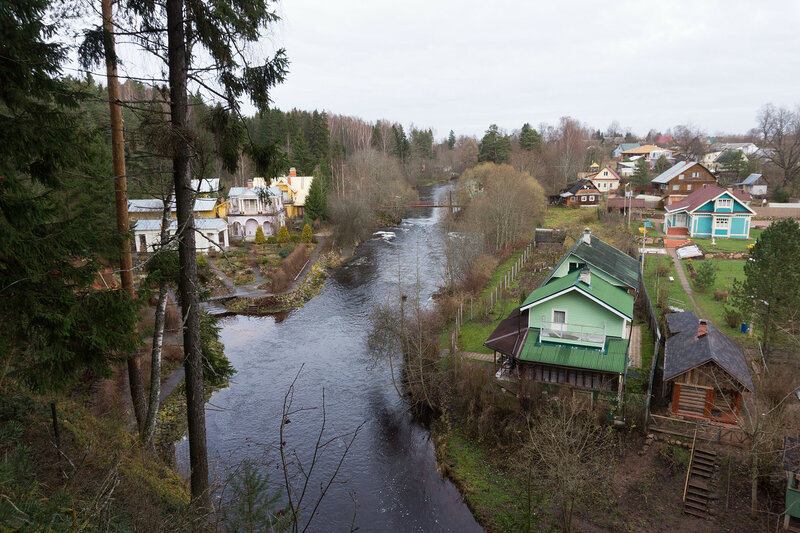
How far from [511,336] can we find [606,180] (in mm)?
58575

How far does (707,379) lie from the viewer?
16.1 metres

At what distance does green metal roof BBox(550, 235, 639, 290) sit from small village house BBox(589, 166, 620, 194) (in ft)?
152

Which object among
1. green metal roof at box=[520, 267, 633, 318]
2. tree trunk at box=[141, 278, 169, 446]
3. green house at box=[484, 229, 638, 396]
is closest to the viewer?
tree trunk at box=[141, 278, 169, 446]

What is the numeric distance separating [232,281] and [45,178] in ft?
95.4

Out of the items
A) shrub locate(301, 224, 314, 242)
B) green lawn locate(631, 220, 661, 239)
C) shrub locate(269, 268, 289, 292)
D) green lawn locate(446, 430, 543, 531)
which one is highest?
green lawn locate(631, 220, 661, 239)

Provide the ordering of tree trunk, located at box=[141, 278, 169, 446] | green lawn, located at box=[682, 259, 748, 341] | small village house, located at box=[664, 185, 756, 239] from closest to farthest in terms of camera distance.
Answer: tree trunk, located at box=[141, 278, 169, 446], green lawn, located at box=[682, 259, 748, 341], small village house, located at box=[664, 185, 756, 239]

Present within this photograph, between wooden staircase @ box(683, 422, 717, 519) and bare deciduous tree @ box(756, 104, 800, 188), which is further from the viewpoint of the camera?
bare deciduous tree @ box(756, 104, 800, 188)

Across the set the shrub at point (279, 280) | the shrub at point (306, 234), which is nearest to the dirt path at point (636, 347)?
the shrub at point (279, 280)

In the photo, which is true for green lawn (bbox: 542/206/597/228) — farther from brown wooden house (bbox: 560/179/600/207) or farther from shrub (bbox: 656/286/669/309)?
shrub (bbox: 656/286/669/309)

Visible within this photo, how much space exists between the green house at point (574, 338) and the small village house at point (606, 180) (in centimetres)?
5538

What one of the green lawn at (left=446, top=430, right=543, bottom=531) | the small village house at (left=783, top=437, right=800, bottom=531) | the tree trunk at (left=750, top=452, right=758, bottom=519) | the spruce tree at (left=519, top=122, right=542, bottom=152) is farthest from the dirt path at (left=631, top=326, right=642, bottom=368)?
the spruce tree at (left=519, top=122, right=542, bottom=152)

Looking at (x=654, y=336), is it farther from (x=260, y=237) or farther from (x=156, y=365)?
(x=260, y=237)

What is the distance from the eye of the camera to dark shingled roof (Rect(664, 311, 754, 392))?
1580 centimetres

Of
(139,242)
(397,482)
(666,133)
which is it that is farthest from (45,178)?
(666,133)
